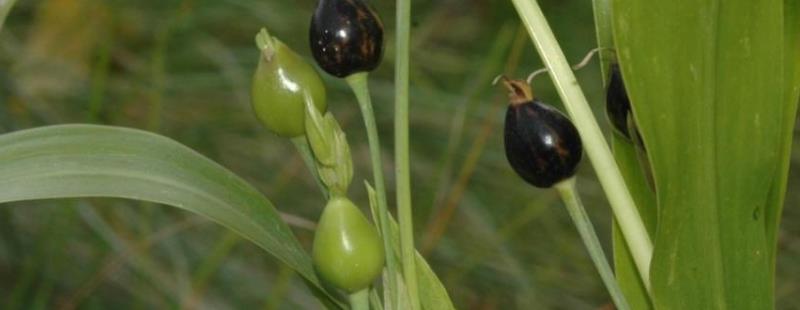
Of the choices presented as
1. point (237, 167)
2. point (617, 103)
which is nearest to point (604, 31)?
point (617, 103)

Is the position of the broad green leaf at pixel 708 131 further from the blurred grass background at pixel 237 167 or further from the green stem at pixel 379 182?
the blurred grass background at pixel 237 167

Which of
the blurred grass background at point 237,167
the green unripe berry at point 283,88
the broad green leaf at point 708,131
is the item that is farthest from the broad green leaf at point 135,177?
the blurred grass background at point 237,167

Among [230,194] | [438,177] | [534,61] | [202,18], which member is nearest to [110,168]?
[230,194]

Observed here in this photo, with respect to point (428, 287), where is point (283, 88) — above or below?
above

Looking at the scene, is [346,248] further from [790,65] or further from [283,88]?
[790,65]

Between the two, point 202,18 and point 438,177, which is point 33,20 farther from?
point 438,177
